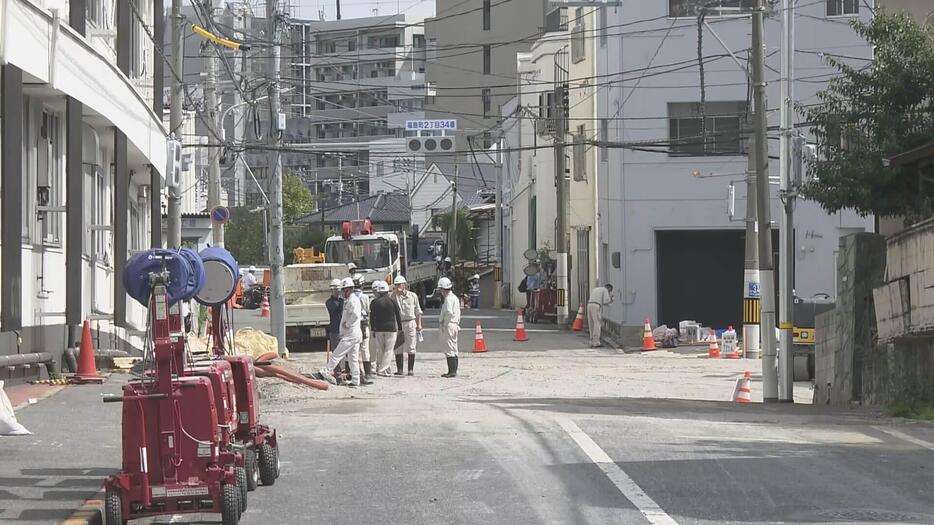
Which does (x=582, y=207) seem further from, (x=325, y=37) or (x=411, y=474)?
(x=325, y=37)

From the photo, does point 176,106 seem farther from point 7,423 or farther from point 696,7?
point 696,7

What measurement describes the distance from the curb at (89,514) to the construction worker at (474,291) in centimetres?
5122

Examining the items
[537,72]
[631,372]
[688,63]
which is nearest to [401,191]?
[537,72]

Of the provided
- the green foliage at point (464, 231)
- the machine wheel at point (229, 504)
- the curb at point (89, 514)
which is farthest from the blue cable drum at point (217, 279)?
the green foliage at point (464, 231)

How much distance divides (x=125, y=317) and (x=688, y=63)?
18476 millimetres

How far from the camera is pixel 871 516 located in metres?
9.41

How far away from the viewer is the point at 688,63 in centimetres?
3750

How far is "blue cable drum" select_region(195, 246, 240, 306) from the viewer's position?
11.2 metres

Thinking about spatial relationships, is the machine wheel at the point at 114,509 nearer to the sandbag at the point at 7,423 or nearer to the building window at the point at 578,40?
the sandbag at the point at 7,423

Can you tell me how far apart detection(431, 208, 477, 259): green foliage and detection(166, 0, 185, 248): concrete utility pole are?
47.2m

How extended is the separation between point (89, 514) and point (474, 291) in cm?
5252

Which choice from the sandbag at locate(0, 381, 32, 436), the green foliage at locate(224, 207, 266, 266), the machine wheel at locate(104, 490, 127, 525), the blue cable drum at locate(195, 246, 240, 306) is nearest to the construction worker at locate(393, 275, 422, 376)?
the sandbag at locate(0, 381, 32, 436)

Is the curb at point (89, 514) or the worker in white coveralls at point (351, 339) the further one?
the worker in white coveralls at point (351, 339)

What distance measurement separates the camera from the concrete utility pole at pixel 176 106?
26017mm
